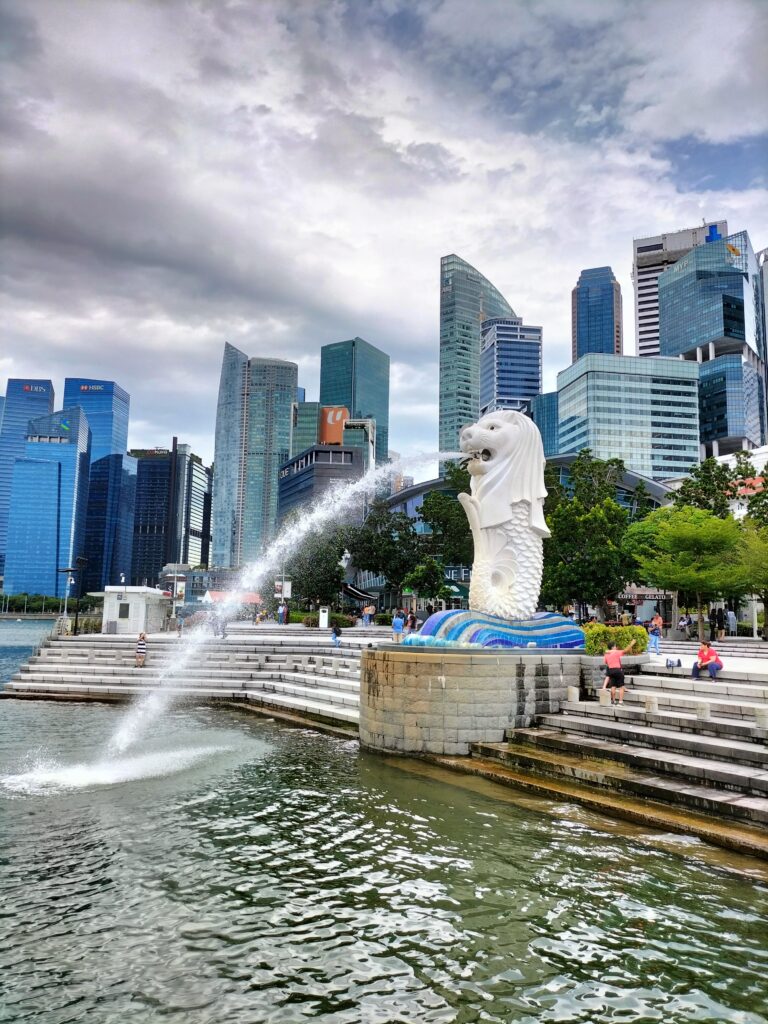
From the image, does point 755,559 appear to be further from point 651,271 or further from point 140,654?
point 651,271

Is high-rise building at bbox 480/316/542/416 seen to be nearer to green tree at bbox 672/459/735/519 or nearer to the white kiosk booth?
green tree at bbox 672/459/735/519

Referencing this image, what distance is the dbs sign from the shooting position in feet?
521

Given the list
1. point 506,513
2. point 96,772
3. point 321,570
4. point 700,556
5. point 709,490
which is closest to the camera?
point 96,772

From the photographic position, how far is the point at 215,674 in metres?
22.5

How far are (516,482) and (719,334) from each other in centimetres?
14908

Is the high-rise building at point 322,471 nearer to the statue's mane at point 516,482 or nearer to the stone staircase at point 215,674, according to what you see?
the stone staircase at point 215,674

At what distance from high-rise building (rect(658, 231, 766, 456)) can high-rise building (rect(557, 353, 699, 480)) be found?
45.8 feet

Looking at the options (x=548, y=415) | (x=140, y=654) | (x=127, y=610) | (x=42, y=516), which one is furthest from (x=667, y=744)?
(x=42, y=516)

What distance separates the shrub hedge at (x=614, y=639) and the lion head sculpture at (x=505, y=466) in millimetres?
2680

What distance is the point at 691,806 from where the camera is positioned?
30.0 ft

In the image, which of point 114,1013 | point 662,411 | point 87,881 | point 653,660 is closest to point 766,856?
Answer: point 114,1013

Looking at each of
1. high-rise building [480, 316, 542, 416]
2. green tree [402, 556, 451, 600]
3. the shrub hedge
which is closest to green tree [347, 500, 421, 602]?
green tree [402, 556, 451, 600]

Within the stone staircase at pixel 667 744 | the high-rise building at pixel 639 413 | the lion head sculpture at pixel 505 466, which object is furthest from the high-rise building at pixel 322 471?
the stone staircase at pixel 667 744

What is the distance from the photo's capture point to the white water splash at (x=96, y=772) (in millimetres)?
11031
